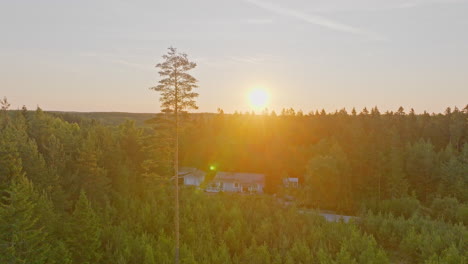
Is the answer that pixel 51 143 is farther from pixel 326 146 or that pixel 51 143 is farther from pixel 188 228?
pixel 326 146

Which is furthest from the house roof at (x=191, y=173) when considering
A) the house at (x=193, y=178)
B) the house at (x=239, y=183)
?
the house at (x=239, y=183)

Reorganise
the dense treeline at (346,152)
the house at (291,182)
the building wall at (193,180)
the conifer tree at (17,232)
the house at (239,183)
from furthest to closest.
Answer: the building wall at (193,180) → the house at (239,183) → the house at (291,182) → the dense treeline at (346,152) → the conifer tree at (17,232)

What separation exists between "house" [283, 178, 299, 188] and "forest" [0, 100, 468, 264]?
1.14m

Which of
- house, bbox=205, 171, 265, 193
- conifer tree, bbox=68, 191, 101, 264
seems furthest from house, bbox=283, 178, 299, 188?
conifer tree, bbox=68, 191, 101, 264

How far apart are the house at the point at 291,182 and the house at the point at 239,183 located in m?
4.05

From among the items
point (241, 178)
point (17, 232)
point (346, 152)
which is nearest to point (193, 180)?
point (241, 178)

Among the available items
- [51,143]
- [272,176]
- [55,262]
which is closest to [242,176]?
[272,176]

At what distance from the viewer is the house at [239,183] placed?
5981 centimetres

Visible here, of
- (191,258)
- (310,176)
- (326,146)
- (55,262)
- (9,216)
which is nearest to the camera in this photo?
(9,216)

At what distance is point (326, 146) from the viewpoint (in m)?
66.4

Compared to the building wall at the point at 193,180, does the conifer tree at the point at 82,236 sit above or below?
above

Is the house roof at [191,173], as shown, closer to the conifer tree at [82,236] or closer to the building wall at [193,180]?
the building wall at [193,180]

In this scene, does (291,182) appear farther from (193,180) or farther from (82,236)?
(82,236)

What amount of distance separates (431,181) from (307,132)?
31.5m
